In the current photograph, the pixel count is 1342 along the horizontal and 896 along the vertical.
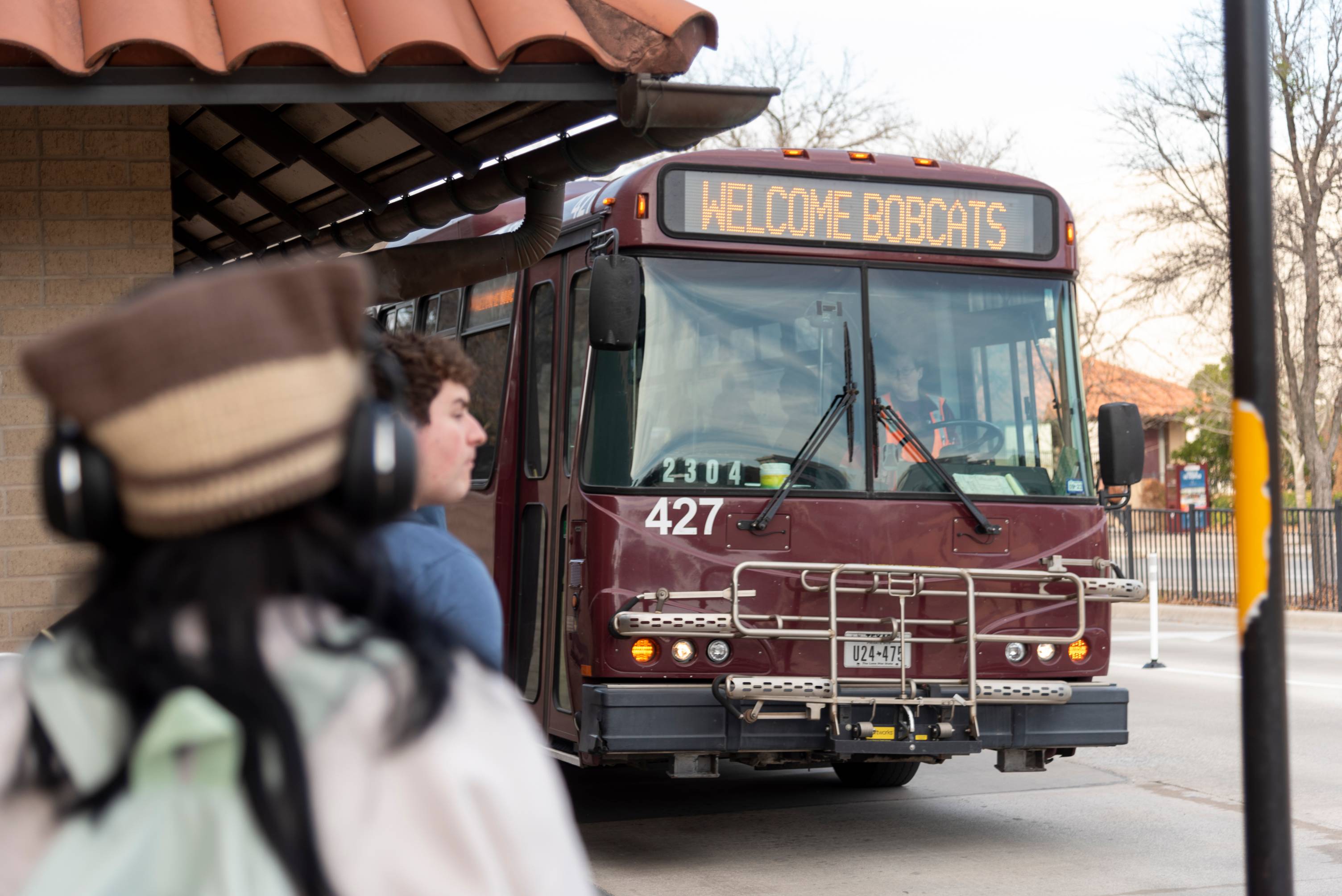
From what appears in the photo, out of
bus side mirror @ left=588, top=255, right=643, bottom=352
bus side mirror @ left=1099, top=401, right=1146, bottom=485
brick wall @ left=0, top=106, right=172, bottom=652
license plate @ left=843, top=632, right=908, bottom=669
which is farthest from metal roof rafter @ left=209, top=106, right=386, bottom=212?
bus side mirror @ left=1099, top=401, right=1146, bottom=485

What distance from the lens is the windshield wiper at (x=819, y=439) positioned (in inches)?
304

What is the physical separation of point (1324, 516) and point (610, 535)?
17956 millimetres

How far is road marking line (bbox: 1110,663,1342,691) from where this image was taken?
1521 cm

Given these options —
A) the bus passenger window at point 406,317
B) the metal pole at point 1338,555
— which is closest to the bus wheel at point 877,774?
the bus passenger window at point 406,317

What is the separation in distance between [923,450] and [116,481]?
687 centimetres

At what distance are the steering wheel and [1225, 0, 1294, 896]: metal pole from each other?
4637mm

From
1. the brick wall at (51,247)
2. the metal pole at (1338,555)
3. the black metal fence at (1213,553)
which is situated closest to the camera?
the brick wall at (51,247)

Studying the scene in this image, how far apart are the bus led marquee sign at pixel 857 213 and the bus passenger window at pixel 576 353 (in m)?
0.70

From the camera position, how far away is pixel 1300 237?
2595 centimetres

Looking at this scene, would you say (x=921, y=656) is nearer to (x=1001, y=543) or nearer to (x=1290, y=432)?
(x=1001, y=543)

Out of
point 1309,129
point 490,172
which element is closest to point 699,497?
point 490,172

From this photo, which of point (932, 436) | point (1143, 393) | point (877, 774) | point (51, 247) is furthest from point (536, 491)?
point (1143, 393)

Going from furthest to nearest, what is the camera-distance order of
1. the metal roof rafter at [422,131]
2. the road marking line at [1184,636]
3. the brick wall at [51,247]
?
the road marking line at [1184,636] → the metal roof rafter at [422,131] → the brick wall at [51,247]

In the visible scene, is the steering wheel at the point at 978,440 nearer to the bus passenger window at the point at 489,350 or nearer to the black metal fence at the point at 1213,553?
the bus passenger window at the point at 489,350
